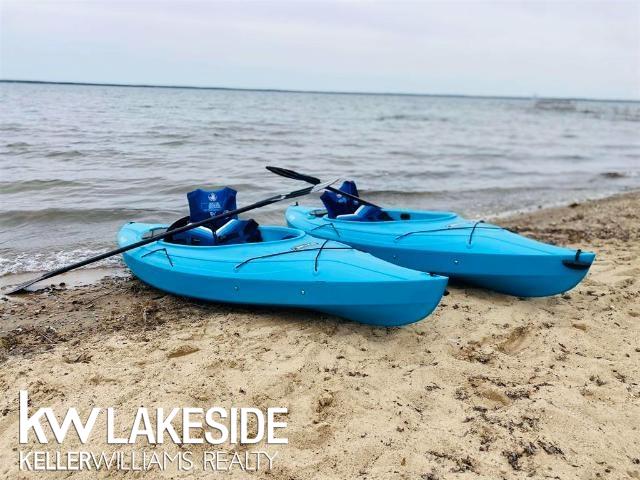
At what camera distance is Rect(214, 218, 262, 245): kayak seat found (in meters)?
5.56

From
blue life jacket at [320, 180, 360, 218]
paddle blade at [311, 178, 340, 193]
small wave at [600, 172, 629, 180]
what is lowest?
small wave at [600, 172, 629, 180]

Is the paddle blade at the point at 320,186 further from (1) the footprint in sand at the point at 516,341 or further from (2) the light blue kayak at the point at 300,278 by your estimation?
(1) the footprint in sand at the point at 516,341

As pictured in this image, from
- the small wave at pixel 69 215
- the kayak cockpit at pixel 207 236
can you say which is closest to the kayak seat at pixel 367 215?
the kayak cockpit at pixel 207 236

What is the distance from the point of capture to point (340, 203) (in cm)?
681

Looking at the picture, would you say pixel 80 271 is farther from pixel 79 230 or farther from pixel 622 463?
pixel 622 463

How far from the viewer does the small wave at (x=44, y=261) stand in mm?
6566

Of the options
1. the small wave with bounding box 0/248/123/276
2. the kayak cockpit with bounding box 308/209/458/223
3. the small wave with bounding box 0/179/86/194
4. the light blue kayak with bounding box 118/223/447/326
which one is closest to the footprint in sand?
the light blue kayak with bounding box 118/223/447/326

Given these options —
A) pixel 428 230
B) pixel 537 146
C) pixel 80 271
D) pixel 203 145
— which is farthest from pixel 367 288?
pixel 537 146

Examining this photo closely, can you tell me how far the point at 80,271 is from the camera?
6.49 meters

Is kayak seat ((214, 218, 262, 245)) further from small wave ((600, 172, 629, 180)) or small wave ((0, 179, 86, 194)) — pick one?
small wave ((600, 172, 629, 180))

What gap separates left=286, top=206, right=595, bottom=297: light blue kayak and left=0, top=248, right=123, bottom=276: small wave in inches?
104

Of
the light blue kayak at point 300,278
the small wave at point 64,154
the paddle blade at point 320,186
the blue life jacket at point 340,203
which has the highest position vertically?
the paddle blade at point 320,186

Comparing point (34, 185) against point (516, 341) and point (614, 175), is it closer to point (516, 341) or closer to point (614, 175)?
point (516, 341)

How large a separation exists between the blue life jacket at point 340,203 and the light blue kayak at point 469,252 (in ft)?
0.74
